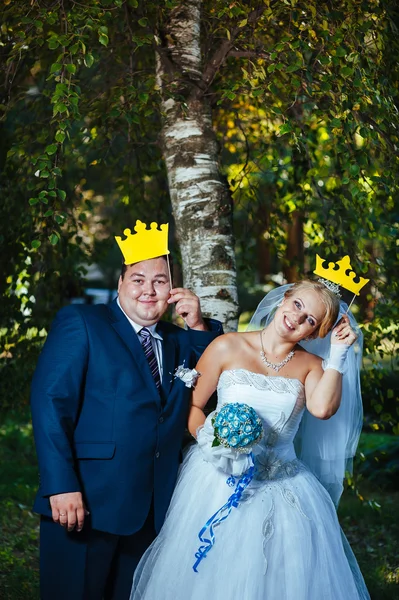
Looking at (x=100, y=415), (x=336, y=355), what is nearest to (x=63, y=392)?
(x=100, y=415)

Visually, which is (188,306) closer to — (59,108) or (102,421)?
(102,421)

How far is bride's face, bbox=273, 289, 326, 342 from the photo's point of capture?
3084mm

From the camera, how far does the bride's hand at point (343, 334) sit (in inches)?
121

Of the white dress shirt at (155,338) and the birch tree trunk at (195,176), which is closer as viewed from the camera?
the white dress shirt at (155,338)

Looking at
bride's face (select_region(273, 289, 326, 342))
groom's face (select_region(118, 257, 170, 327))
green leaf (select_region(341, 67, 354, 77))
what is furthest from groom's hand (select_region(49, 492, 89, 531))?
green leaf (select_region(341, 67, 354, 77))

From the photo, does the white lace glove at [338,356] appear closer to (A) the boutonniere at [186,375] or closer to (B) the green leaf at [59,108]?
(A) the boutonniere at [186,375]

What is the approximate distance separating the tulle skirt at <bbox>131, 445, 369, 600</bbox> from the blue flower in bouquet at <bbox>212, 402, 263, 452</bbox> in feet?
0.98

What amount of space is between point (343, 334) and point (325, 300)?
0.51 ft

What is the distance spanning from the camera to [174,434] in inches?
121

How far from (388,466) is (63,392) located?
13.8 ft

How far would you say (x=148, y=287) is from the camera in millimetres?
2990

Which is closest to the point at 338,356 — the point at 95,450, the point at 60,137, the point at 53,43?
the point at 95,450

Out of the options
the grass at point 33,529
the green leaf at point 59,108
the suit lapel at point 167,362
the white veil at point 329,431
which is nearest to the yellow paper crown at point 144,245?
the suit lapel at point 167,362

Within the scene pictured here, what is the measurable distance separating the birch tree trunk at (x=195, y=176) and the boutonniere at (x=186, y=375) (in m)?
0.63
